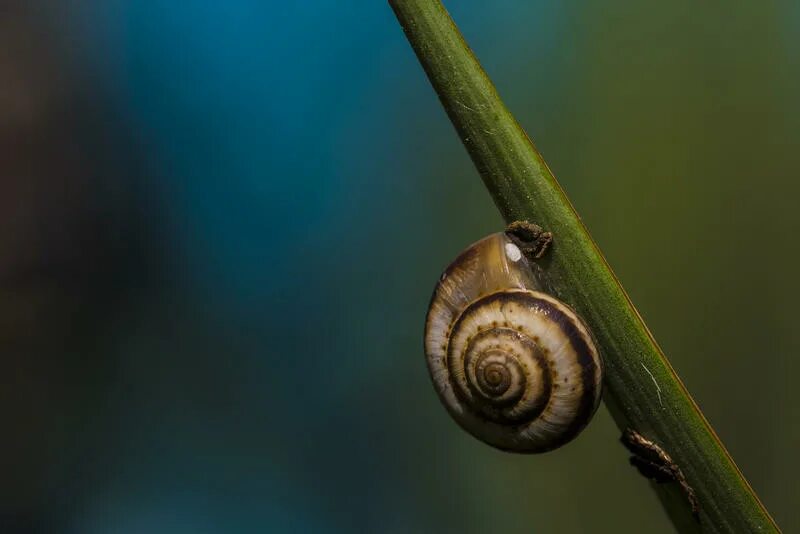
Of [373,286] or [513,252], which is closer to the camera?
[513,252]

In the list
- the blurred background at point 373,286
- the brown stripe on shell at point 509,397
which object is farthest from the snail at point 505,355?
the blurred background at point 373,286

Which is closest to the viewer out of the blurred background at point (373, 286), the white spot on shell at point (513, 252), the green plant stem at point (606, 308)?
the green plant stem at point (606, 308)

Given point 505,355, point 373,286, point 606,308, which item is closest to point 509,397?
point 505,355

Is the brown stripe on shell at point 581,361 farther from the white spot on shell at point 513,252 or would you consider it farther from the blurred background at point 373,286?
the blurred background at point 373,286

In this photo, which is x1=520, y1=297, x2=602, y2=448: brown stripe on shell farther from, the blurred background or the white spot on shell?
the blurred background

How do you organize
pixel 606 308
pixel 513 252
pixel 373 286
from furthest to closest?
pixel 373 286 < pixel 513 252 < pixel 606 308

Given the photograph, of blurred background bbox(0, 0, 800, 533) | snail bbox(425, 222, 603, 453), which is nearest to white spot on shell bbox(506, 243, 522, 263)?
snail bbox(425, 222, 603, 453)

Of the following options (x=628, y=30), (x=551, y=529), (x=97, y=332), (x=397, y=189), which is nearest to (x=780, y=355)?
(x=551, y=529)

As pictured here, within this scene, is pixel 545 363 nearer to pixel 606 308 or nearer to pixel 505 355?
pixel 505 355
